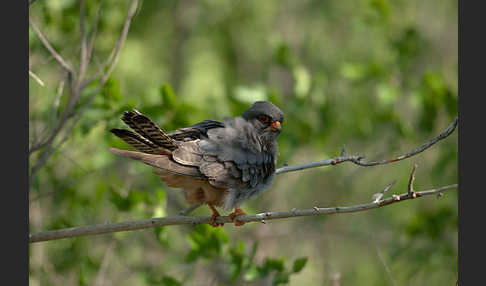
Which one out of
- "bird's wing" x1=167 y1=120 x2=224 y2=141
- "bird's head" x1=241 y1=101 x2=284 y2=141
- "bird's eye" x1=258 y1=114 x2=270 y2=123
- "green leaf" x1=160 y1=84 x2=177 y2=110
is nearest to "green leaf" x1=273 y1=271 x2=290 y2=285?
"bird's head" x1=241 y1=101 x2=284 y2=141

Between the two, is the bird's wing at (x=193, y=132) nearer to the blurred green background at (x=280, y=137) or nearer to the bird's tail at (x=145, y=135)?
the bird's tail at (x=145, y=135)

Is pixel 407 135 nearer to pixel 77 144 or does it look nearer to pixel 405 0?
pixel 405 0

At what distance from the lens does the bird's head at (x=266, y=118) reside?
15.3 feet

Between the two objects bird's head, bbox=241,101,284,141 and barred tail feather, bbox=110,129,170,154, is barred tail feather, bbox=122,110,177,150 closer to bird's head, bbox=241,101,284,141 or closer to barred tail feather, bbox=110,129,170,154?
barred tail feather, bbox=110,129,170,154

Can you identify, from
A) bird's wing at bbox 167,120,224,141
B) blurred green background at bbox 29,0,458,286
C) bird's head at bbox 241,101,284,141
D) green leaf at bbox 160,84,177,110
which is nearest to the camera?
bird's wing at bbox 167,120,224,141

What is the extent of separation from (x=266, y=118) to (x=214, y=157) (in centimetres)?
86

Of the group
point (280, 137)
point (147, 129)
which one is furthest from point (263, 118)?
point (280, 137)

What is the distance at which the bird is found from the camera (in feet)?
12.2

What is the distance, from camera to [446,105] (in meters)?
6.40

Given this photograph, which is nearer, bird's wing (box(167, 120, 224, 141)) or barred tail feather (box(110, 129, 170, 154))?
barred tail feather (box(110, 129, 170, 154))

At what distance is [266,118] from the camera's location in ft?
15.4

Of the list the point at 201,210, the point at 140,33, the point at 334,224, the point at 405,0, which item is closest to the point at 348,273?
the point at 334,224

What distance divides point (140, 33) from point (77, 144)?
5169mm

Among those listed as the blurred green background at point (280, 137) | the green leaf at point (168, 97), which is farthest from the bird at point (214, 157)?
the green leaf at point (168, 97)
